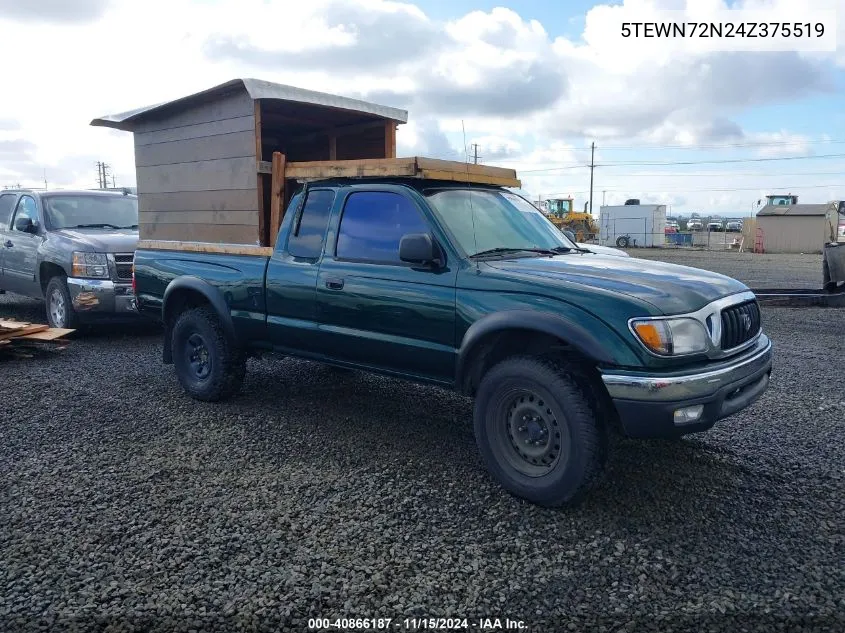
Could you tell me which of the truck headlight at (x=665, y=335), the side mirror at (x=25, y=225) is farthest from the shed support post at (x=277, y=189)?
the side mirror at (x=25, y=225)

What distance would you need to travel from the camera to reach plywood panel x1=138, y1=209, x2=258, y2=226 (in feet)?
18.1

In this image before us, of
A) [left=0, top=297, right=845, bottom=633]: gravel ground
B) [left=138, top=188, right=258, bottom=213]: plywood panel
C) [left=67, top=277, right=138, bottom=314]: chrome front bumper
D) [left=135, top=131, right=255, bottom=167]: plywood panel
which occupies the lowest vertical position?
[left=0, top=297, right=845, bottom=633]: gravel ground

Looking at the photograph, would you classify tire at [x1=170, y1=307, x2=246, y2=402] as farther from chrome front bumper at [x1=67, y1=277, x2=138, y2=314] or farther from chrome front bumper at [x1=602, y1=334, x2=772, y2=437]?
chrome front bumper at [x1=602, y1=334, x2=772, y2=437]

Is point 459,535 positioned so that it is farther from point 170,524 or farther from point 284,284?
point 284,284

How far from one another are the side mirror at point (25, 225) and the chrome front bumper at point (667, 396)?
334 inches

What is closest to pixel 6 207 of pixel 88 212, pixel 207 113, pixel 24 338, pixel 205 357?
pixel 88 212

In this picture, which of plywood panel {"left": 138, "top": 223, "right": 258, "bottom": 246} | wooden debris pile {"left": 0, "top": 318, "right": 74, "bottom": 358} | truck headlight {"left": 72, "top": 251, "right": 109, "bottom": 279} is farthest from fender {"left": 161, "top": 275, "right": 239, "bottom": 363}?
truck headlight {"left": 72, "top": 251, "right": 109, "bottom": 279}

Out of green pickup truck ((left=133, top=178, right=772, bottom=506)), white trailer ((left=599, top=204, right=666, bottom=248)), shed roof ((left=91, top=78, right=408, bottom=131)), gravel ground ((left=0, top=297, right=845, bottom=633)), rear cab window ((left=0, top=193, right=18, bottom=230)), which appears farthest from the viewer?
white trailer ((left=599, top=204, right=666, bottom=248))

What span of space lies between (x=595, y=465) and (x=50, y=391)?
503 centimetres

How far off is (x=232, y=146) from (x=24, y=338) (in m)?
3.84

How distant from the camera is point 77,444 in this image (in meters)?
4.71

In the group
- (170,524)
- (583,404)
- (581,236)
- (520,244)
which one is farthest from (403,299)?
(581,236)

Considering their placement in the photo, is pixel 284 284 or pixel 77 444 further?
pixel 284 284

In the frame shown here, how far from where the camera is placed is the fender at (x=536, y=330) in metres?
3.49
